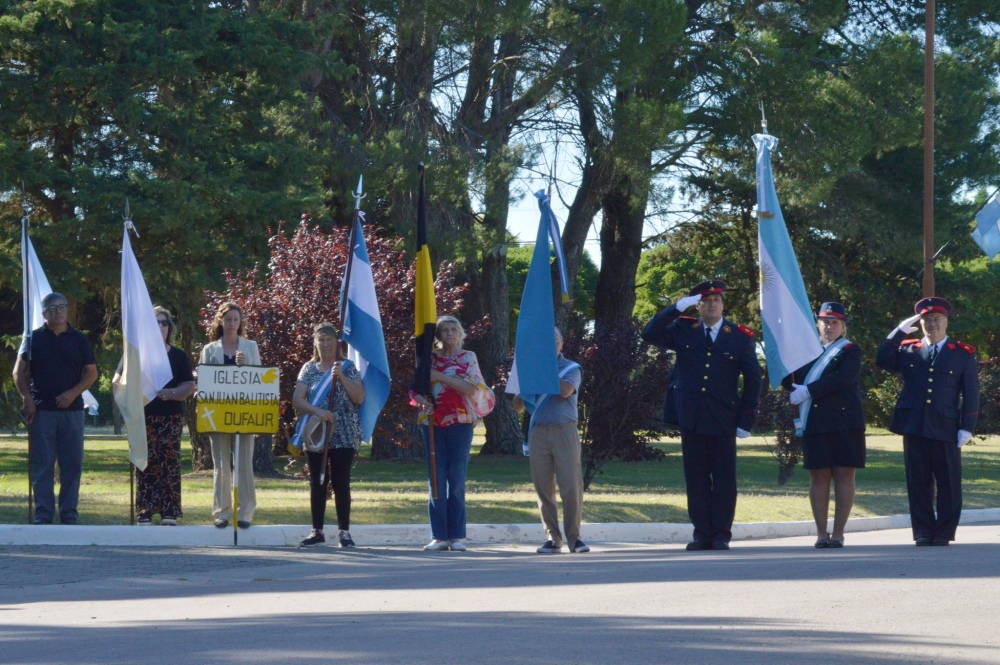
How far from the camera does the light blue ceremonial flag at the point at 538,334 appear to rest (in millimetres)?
11312

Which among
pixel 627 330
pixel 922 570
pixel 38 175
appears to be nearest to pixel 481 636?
pixel 922 570

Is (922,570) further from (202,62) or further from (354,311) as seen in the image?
(202,62)

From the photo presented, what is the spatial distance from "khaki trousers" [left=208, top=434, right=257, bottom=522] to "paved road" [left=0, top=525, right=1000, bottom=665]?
2.20 feet

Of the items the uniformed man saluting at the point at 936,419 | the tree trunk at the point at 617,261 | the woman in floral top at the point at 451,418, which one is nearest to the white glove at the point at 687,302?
the woman in floral top at the point at 451,418

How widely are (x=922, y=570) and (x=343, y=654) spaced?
4781mm

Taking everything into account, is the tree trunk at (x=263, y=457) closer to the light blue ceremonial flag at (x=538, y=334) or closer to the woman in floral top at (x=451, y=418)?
the light blue ceremonial flag at (x=538, y=334)

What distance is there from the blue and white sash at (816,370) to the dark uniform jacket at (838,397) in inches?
1.3

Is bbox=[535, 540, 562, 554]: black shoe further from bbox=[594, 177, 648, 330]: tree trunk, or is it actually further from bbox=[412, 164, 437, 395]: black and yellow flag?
bbox=[594, 177, 648, 330]: tree trunk

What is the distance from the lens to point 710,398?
10977 mm

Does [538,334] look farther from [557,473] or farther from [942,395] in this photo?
[942,395]

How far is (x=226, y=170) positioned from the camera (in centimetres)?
2128

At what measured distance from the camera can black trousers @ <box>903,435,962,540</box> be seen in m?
11.4

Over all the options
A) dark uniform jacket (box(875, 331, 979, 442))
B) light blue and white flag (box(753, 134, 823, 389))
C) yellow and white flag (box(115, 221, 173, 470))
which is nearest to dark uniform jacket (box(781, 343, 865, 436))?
light blue and white flag (box(753, 134, 823, 389))

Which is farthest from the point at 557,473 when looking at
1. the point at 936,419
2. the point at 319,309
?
the point at 319,309
